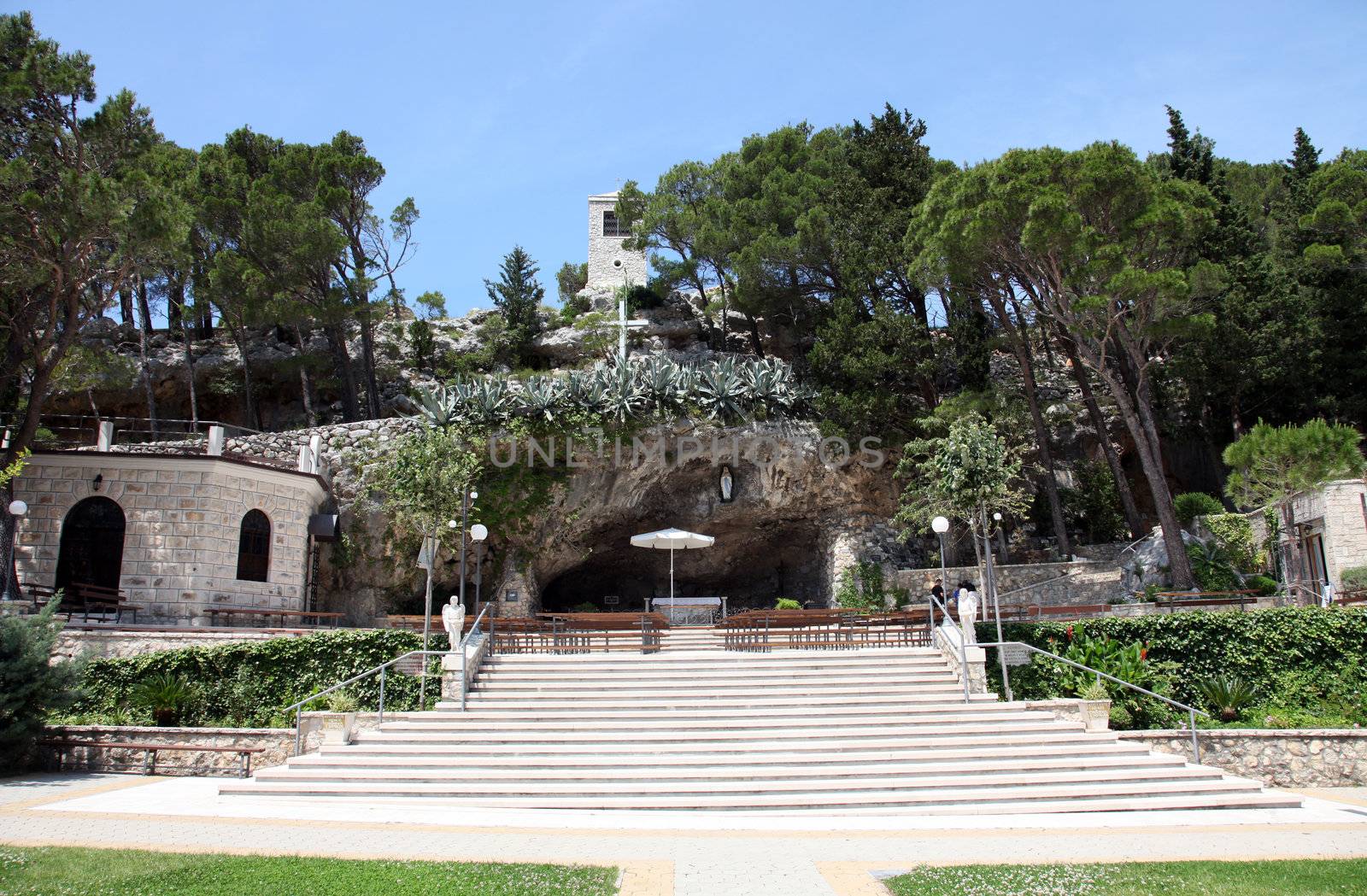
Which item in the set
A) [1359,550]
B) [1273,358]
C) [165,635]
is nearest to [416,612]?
[165,635]

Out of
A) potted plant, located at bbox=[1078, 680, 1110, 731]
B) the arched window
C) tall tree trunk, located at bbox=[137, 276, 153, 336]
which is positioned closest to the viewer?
potted plant, located at bbox=[1078, 680, 1110, 731]

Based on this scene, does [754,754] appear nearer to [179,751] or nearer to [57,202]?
[179,751]

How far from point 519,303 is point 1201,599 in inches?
1112

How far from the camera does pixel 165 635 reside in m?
17.0

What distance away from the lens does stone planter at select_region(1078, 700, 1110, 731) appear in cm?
1321

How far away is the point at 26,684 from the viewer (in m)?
12.9

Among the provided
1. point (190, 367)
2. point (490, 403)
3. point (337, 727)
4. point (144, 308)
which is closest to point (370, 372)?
point (190, 367)

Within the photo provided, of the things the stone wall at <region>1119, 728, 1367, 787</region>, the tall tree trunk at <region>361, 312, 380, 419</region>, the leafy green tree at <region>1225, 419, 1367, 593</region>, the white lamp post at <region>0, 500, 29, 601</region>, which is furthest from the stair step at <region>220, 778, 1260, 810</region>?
the tall tree trunk at <region>361, 312, 380, 419</region>

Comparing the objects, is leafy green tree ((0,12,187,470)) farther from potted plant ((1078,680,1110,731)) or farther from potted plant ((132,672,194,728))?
potted plant ((1078,680,1110,731))

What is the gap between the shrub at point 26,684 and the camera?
12.7 metres

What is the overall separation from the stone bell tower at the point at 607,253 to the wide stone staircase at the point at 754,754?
3648 centimetres

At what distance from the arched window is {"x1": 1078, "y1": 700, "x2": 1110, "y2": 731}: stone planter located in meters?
17.5

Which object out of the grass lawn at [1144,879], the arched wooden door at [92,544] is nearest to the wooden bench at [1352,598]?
the grass lawn at [1144,879]

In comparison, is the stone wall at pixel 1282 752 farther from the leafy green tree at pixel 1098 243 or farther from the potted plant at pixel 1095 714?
the leafy green tree at pixel 1098 243
